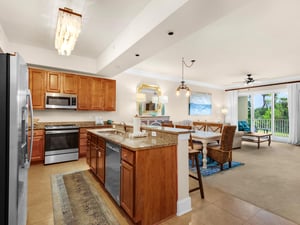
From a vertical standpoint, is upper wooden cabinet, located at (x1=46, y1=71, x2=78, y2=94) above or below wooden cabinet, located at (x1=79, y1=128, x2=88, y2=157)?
above

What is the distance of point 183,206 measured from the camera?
2045 millimetres

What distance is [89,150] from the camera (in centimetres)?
333

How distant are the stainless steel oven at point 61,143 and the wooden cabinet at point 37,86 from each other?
2.05 feet

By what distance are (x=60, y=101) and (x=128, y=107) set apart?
215 cm

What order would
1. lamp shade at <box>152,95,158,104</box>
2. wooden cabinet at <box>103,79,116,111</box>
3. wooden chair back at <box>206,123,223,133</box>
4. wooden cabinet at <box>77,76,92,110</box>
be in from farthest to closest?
lamp shade at <box>152,95,158,104</box>, wooden cabinet at <box>103,79,116,111</box>, wooden chair back at <box>206,123,223,133</box>, wooden cabinet at <box>77,76,92,110</box>

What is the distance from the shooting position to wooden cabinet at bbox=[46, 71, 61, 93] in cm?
411

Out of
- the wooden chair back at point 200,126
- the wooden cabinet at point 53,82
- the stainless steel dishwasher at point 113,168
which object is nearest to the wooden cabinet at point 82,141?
the wooden cabinet at point 53,82

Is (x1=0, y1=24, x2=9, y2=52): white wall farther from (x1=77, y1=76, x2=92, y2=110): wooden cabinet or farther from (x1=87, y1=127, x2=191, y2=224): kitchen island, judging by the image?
(x1=87, y1=127, x2=191, y2=224): kitchen island

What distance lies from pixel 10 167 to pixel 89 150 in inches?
84.6

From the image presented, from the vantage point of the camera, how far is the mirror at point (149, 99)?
5.87 meters

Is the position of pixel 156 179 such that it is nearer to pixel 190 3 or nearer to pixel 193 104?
pixel 190 3

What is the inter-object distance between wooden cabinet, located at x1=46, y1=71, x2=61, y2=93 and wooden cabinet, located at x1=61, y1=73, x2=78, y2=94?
12 centimetres

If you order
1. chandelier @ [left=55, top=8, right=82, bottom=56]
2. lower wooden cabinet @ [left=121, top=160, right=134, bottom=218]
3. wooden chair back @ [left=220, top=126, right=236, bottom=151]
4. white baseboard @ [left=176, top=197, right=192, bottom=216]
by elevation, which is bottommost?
white baseboard @ [left=176, top=197, right=192, bottom=216]

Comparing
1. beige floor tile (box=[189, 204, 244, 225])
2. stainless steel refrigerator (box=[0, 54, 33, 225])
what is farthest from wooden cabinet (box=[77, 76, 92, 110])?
beige floor tile (box=[189, 204, 244, 225])
